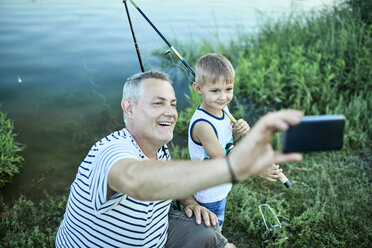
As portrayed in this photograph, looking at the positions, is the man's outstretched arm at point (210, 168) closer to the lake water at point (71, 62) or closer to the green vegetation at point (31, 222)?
the green vegetation at point (31, 222)

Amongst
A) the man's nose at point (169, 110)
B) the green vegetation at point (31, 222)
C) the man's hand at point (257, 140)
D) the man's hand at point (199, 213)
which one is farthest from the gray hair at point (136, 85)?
the green vegetation at point (31, 222)

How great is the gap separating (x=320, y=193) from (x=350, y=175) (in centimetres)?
56

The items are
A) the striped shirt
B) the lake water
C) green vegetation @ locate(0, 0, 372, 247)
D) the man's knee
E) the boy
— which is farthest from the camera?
the lake water

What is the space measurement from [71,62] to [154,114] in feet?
15.7

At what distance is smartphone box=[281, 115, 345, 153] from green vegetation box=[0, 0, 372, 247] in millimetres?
1542

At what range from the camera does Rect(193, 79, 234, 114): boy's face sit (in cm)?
213

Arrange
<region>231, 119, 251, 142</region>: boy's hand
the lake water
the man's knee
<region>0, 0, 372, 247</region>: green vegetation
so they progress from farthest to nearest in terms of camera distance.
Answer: the lake water < <region>0, 0, 372, 247</region>: green vegetation < <region>231, 119, 251, 142</region>: boy's hand < the man's knee

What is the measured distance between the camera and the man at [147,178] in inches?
40.1

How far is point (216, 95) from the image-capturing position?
2139mm

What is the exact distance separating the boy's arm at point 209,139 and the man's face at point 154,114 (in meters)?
0.26

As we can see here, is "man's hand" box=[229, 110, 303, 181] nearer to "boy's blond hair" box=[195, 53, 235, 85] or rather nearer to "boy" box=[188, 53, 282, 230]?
"boy" box=[188, 53, 282, 230]

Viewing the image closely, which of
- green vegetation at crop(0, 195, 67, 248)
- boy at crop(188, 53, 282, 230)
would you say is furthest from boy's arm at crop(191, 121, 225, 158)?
green vegetation at crop(0, 195, 67, 248)

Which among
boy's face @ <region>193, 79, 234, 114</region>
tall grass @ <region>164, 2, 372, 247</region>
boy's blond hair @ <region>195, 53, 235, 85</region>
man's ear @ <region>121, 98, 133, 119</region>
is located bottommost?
tall grass @ <region>164, 2, 372, 247</region>

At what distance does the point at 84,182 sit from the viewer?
5.39 ft
